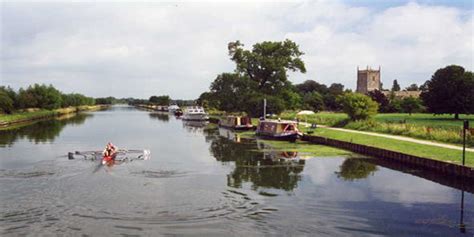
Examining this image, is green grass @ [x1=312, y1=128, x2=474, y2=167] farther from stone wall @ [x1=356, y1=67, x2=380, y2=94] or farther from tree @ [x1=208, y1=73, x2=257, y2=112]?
stone wall @ [x1=356, y1=67, x2=380, y2=94]

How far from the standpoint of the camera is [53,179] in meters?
23.3

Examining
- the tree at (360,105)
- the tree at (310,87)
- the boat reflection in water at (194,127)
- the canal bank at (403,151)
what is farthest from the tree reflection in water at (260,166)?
the tree at (310,87)

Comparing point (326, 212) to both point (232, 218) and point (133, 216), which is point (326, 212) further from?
point (133, 216)

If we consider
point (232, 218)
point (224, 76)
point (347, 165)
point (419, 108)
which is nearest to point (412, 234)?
point (232, 218)

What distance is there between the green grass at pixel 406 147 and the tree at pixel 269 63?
30.5 m

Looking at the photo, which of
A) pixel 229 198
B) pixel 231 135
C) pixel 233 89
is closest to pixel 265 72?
pixel 233 89

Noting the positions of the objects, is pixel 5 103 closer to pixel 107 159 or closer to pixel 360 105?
pixel 107 159

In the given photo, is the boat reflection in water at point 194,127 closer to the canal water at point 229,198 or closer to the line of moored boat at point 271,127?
the line of moored boat at point 271,127

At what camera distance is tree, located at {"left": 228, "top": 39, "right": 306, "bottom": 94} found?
245 ft

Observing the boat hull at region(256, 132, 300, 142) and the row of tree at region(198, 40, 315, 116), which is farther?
the row of tree at region(198, 40, 315, 116)

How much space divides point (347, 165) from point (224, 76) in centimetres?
7728

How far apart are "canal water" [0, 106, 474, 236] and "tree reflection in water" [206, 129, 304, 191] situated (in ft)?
0.20

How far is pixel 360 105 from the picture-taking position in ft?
160

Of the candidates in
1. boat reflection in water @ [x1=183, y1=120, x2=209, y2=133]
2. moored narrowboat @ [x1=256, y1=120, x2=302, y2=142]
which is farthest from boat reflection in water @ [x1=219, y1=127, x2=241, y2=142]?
boat reflection in water @ [x1=183, y1=120, x2=209, y2=133]
